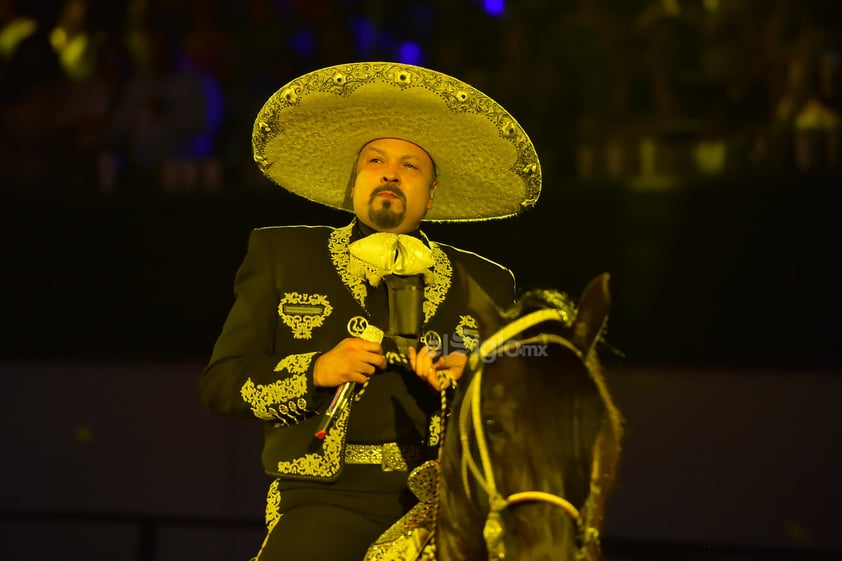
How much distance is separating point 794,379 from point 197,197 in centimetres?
302

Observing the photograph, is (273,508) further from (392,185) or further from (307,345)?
(392,185)

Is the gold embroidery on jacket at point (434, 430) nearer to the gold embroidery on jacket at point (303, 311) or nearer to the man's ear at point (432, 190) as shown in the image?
the gold embroidery on jacket at point (303, 311)

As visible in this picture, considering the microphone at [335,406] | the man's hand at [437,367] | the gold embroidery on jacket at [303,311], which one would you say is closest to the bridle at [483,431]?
the man's hand at [437,367]

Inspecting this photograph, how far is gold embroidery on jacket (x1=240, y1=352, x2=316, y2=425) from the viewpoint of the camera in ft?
9.01

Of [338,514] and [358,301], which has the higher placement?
[358,301]

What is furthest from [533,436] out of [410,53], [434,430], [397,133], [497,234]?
[410,53]

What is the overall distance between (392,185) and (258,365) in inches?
23.0

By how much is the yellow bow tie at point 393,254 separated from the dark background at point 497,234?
2.10 m

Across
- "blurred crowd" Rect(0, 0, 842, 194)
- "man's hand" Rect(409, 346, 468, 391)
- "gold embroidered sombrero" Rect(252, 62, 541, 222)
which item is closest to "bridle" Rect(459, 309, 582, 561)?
"man's hand" Rect(409, 346, 468, 391)

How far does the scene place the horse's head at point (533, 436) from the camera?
2002mm

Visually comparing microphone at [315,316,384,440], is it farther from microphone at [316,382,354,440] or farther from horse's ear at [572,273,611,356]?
horse's ear at [572,273,611,356]

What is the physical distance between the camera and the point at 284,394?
2.76 m

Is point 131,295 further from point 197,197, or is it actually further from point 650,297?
point 650,297

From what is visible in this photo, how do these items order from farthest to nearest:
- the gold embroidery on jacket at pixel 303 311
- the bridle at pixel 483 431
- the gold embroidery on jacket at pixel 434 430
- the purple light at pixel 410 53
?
the purple light at pixel 410 53
the gold embroidery on jacket at pixel 303 311
the gold embroidery on jacket at pixel 434 430
the bridle at pixel 483 431
